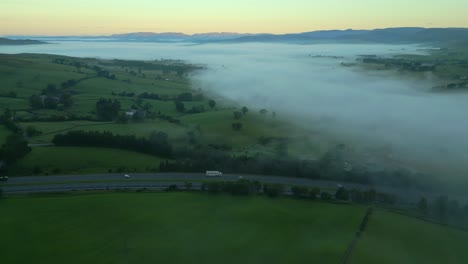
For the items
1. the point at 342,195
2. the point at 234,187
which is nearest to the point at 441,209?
the point at 342,195

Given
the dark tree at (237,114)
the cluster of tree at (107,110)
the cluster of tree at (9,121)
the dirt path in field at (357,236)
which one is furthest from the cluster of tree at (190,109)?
the dirt path in field at (357,236)

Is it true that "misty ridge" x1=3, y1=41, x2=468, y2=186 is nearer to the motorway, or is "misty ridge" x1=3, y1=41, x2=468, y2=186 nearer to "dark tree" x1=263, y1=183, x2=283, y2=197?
the motorway

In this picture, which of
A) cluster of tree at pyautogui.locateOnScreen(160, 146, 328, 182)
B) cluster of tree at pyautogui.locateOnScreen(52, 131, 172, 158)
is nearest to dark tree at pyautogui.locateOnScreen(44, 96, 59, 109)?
cluster of tree at pyautogui.locateOnScreen(52, 131, 172, 158)

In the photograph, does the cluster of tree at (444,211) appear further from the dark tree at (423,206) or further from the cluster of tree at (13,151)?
the cluster of tree at (13,151)

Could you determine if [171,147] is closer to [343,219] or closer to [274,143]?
[274,143]

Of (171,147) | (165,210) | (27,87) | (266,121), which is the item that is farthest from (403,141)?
(27,87)

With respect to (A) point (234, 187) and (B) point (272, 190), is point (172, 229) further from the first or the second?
(B) point (272, 190)
